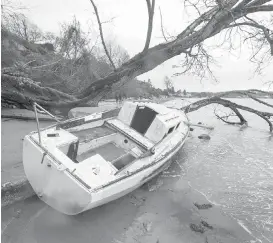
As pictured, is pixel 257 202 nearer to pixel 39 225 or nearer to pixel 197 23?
pixel 39 225

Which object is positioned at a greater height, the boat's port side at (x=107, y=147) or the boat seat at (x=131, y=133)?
the boat seat at (x=131, y=133)

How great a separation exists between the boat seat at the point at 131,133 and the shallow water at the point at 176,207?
130cm

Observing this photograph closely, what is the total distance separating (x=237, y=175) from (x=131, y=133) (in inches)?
188

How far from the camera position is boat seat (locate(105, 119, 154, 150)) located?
834 cm

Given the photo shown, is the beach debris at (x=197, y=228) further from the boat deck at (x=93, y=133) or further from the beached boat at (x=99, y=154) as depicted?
the boat deck at (x=93, y=133)

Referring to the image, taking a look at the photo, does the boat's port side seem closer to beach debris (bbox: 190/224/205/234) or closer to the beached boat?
the beached boat

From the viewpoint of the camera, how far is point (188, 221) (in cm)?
646

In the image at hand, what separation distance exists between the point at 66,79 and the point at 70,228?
12628 mm

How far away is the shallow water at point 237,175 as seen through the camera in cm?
720

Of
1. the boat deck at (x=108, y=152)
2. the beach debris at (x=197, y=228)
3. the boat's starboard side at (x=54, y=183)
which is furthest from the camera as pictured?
the boat deck at (x=108, y=152)

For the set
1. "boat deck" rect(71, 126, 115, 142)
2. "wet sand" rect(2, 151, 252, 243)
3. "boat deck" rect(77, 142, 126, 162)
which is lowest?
"wet sand" rect(2, 151, 252, 243)

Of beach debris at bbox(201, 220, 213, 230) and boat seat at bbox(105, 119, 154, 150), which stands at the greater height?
boat seat at bbox(105, 119, 154, 150)

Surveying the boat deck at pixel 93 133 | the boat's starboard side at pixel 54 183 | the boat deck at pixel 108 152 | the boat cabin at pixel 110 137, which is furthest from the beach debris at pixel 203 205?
the boat deck at pixel 93 133

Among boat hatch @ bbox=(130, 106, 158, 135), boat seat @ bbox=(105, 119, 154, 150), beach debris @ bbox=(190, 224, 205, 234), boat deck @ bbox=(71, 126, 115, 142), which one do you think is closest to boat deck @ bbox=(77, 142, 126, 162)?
boat deck @ bbox=(71, 126, 115, 142)
